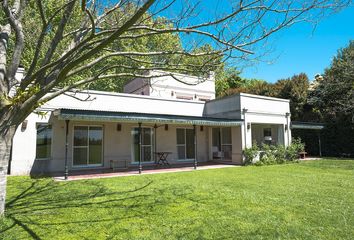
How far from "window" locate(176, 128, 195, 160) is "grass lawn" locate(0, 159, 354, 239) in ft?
28.2

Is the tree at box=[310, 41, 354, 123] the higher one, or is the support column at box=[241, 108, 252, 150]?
the tree at box=[310, 41, 354, 123]

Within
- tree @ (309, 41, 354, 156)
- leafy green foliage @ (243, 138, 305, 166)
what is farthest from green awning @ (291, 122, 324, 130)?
leafy green foliage @ (243, 138, 305, 166)

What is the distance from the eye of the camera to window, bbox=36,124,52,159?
42.7ft

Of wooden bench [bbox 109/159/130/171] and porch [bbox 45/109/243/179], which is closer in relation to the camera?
porch [bbox 45/109/243/179]

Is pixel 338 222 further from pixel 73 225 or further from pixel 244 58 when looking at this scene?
pixel 73 225

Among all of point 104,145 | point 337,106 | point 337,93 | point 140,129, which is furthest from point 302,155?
point 104,145

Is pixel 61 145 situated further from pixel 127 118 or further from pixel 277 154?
pixel 277 154

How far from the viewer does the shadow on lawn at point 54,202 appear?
5.19m

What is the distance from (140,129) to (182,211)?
25.2ft

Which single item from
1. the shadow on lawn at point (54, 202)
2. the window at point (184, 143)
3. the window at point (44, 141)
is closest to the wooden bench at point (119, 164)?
the window at point (44, 141)

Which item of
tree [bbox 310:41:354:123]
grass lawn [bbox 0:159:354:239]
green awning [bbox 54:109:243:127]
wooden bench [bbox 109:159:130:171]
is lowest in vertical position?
grass lawn [bbox 0:159:354:239]

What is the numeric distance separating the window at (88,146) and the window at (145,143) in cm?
214

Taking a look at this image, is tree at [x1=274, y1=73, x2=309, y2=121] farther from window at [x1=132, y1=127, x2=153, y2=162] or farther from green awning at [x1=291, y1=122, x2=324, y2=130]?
window at [x1=132, y1=127, x2=153, y2=162]

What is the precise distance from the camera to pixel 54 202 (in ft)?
22.4
